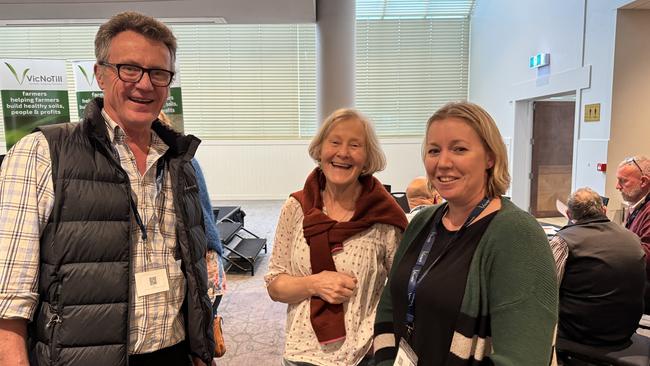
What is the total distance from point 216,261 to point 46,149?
74 centimetres

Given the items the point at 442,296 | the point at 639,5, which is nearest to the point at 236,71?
the point at 639,5

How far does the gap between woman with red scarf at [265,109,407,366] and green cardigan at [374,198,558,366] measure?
15.3 inches

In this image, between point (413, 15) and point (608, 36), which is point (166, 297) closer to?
point (608, 36)

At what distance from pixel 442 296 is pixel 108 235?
2.86 feet

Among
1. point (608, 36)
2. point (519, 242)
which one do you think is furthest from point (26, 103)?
point (608, 36)

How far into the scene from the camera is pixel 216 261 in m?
1.57

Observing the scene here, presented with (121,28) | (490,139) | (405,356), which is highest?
(121,28)

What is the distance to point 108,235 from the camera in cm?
103

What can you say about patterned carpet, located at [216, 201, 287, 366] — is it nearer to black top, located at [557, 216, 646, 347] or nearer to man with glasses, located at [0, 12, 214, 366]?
man with glasses, located at [0, 12, 214, 366]

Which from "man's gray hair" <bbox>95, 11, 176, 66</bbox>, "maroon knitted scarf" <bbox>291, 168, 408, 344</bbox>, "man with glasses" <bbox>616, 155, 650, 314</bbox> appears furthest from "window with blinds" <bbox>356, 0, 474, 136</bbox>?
"man's gray hair" <bbox>95, 11, 176, 66</bbox>

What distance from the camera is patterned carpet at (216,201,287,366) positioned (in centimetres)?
285

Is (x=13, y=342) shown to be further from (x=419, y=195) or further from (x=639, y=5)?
(x=639, y=5)

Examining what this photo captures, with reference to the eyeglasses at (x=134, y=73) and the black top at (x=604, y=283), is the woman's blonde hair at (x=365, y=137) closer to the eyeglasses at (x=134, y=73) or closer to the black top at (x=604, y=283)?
the eyeglasses at (x=134, y=73)

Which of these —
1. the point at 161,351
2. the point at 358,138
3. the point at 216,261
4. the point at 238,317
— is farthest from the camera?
the point at 238,317
